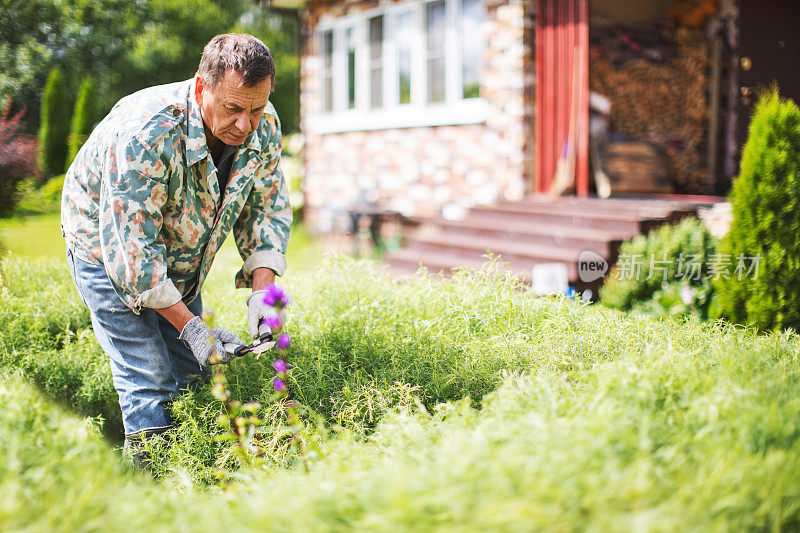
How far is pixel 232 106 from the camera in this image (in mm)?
2184

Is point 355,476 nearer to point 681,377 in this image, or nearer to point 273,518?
point 273,518

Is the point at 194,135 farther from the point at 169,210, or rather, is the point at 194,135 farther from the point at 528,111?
the point at 528,111

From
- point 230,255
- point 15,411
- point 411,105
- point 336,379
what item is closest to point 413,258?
point 411,105

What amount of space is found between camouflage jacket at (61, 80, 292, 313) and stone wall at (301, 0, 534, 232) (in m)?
4.46

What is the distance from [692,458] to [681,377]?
1.55 feet

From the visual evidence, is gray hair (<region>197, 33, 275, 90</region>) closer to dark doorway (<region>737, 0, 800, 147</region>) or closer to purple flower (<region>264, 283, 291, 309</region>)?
purple flower (<region>264, 283, 291, 309</region>)

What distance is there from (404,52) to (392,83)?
0.40 metres

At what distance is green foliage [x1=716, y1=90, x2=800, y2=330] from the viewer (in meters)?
3.66

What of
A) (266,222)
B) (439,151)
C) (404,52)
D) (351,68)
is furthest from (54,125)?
(266,222)

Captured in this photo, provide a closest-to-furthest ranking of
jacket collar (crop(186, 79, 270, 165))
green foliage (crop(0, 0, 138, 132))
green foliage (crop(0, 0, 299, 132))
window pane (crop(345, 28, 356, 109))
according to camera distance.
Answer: jacket collar (crop(186, 79, 270, 165)), green foliage (crop(0, 0, 138, 132)), green foliage (crop(0, 0, 299, 132)), window pane (crop(345, 28, 356, 109))

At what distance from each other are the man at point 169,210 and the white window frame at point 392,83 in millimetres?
4888

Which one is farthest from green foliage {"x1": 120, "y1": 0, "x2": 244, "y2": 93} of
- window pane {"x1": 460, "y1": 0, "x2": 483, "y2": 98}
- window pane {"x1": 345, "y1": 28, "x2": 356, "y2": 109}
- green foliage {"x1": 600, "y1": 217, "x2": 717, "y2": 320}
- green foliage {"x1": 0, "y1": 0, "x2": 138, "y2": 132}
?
green foliage {"x1": 600, "y1": 217, "x2": 717, "y2": 320}

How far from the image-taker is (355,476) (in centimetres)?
155

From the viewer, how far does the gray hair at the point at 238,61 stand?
2123 mm
